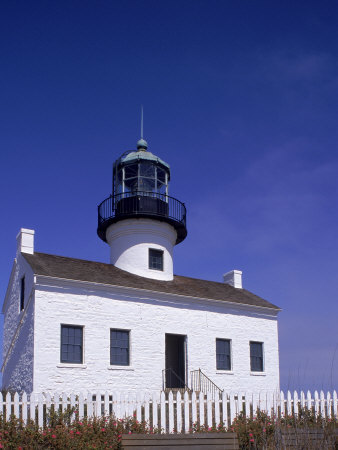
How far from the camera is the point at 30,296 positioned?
19594mm

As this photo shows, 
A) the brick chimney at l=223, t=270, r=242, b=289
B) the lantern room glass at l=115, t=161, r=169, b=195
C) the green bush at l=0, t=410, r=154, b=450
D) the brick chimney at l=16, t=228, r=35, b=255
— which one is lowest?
the green bush at l=0, t=410, r=154, b=450

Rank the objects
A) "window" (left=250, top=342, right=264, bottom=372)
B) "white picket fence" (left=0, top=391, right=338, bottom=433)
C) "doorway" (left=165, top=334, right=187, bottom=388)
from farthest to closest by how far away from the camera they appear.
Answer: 1. "window" (left=250, top=342, right=264, bottom=372)
2. "doorway" (left=165, top=334, right=187, bottom=388)
3. "white picket fence" (left=0, top=391, right=338, bottom=433)

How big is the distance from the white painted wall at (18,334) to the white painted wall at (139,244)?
4.62m

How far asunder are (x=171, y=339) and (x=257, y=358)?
3795 millimetres

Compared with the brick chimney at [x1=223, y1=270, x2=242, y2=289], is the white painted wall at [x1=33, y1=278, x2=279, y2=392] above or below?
below

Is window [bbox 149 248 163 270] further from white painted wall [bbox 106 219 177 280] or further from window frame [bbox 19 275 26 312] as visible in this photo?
window frame [bbox 19 275 26 312]

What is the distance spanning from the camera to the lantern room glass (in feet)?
83.5

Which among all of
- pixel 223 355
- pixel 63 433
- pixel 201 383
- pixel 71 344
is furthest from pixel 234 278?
pixel 63 433

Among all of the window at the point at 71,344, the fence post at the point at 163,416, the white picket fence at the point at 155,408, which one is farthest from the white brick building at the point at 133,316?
the fence post at the point at 163,416

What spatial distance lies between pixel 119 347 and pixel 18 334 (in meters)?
3.79

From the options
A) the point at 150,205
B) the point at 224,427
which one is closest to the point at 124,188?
the point at 150,205

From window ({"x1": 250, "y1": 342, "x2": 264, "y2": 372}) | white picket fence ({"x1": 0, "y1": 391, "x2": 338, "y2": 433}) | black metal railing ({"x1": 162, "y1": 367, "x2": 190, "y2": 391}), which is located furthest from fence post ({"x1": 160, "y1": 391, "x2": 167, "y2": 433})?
window ({"x1": 250, "y1": 342, "x2": 264, "y2": 372})

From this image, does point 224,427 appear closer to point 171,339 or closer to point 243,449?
point 243,449

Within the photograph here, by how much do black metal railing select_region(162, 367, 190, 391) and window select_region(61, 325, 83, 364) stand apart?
3542mm
